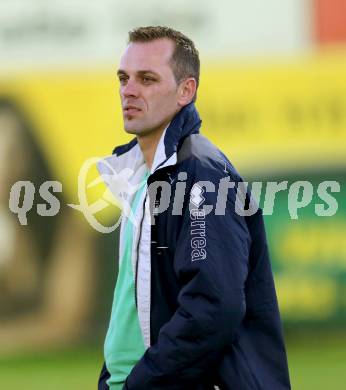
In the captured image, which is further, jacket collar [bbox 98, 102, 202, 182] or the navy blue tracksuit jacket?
jacket collar [bbox 98, 102, 202, 182]

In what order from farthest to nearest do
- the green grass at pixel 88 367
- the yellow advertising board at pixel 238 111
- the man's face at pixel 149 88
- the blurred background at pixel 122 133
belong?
1. the yellow advertising board at pixel 238 111
2. the blurred background at pixel 122 133
3. the green grass at pixel 88 367
4. the man's face at pixel 149 88

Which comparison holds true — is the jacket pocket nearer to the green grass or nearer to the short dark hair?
the short dark hair

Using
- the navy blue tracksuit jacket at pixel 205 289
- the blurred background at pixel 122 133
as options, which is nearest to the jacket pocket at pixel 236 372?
the navy blue tracksuit jacket at pixel 205 289

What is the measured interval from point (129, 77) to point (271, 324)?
0.77 m

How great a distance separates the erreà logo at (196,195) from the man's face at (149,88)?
29cm

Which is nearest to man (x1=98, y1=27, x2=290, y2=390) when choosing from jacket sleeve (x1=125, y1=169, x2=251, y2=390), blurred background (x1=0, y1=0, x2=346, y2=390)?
jacket sleeve (x1=125, y1=169, x2=251, y2=390)

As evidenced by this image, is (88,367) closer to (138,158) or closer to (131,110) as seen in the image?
(138,158)

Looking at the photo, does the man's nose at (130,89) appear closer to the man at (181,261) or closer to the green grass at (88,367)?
the man at (181,261)

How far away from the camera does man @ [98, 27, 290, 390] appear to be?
8.77 feet

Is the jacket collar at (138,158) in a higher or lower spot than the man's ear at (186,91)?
lower

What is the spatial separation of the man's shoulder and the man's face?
116 mm

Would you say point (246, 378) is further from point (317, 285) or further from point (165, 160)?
point (317, 285)

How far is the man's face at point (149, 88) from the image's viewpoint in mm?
2934

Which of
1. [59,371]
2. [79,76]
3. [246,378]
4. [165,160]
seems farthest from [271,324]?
[79,76]
